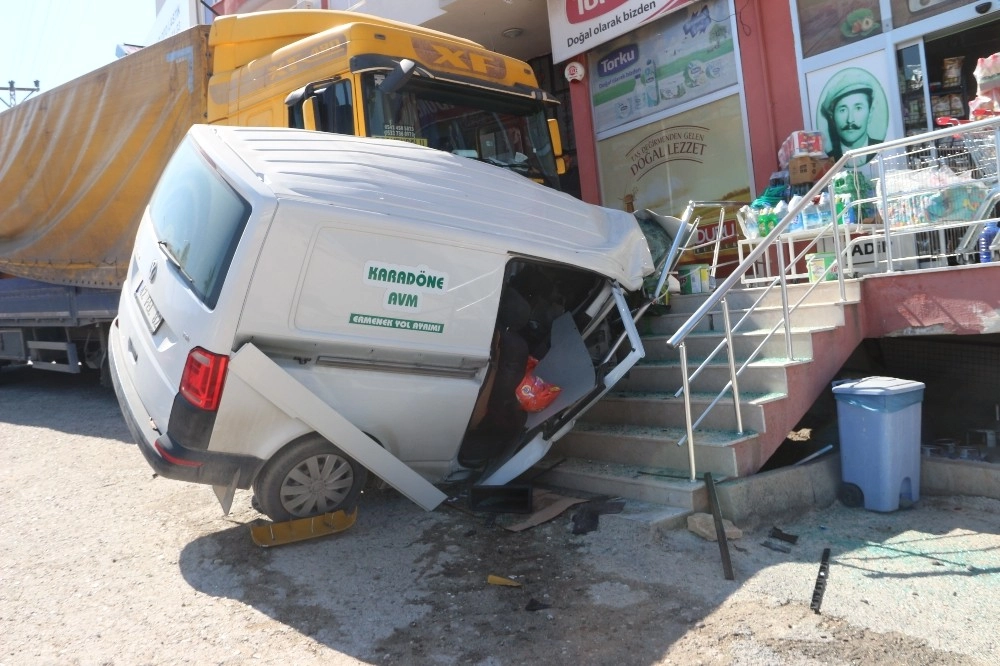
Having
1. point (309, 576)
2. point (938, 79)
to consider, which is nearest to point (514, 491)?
point (309, 576)

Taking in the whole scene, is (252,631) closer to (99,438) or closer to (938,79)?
(99,438)

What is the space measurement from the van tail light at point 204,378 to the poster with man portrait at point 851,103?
660cm

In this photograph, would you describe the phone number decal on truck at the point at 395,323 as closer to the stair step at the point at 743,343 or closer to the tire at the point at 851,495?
the stair step at the point at 743,343

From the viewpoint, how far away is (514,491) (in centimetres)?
493

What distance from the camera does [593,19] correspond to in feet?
35.1

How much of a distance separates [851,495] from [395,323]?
3.03 meters

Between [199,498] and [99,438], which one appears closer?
[199,498]

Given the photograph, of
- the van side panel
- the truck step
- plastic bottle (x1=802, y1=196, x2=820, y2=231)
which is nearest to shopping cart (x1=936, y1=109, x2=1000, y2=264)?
plastic bottle (x1=802, y1=196, x2=820, y2=231)

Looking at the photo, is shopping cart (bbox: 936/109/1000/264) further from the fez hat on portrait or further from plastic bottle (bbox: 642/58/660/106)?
plastic bottle (bbox: 642/58/660/106)

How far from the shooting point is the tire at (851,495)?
509cm

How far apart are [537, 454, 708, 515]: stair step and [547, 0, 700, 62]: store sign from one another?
6.44 m

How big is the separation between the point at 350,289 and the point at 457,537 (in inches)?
59.8

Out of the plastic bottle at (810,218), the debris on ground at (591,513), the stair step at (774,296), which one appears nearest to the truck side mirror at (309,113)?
the stair step at (774,296)

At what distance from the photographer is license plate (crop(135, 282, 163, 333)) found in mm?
4378
